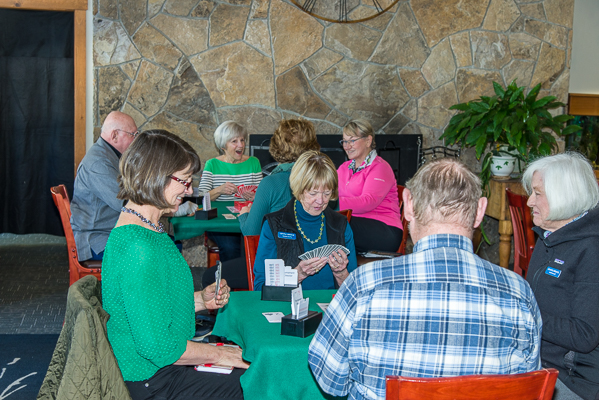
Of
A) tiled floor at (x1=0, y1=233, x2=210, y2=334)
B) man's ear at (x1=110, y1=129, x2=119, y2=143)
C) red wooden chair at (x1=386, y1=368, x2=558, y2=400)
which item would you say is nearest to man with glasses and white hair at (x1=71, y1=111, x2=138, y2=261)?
man's ear at (x1=110, y1=129, x2=119, y2=143)

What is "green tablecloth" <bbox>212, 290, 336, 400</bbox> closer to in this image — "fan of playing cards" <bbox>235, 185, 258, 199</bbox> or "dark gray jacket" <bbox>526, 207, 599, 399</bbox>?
"dark gray jacket" <bbox>526, 207, 599, 399</bbox>

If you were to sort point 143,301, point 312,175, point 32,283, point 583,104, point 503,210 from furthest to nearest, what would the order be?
point 583,104, point 503,210, point 32,283, point 312,175, point 143,301

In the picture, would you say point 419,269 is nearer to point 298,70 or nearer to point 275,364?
point 275,364

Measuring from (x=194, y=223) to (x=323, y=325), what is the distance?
239 centimetres

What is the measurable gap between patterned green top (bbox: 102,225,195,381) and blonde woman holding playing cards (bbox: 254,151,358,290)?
2.58ft

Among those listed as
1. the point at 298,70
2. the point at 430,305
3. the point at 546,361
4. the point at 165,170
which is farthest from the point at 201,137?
the point at 430,305

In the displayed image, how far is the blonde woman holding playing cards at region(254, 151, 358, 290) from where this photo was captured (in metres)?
2.62

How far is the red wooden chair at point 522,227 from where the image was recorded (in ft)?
10.9

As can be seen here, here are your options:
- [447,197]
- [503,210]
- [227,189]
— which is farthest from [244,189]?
[447,197]

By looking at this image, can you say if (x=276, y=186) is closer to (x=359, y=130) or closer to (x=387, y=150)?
(x=359, y=130)

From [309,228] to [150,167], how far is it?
108 centimetres

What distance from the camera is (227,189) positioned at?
4391 mm

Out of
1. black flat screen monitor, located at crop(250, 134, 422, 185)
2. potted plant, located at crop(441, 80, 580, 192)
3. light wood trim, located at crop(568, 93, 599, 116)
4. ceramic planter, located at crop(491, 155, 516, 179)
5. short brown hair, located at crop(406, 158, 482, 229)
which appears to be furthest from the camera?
light wood trim, located at crop(568, 93, 599, 116)

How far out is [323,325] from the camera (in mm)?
1387
